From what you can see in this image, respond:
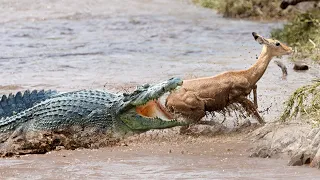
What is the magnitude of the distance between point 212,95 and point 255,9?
49.1 feet

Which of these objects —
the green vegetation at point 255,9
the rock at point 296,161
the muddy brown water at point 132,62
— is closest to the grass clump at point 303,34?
the muddy brown water at point 132,62

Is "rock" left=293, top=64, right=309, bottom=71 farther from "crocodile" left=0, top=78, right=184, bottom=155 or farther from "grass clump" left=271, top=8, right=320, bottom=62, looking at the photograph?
"crocodile" left=0, top=78, right=184, bottom=155

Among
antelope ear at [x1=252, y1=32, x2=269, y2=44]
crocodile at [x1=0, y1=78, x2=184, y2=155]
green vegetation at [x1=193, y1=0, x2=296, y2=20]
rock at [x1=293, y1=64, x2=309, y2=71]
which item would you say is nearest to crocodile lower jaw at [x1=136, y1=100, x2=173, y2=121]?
crocodile at [x1=0, y1=78, x2=184, y2=155]

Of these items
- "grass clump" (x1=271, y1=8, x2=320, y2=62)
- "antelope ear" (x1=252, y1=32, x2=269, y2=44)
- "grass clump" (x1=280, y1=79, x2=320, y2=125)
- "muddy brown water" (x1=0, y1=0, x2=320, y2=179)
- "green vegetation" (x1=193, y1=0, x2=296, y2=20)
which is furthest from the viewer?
"green vegetation" (x1=193, y1=0, x2=296, y2=20)

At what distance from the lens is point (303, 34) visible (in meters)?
17.9

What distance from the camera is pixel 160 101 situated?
10.3 m

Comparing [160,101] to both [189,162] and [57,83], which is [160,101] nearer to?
[189,162]

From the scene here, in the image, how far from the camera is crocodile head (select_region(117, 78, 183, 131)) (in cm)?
966

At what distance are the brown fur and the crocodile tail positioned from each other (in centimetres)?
149

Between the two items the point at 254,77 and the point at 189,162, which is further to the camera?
the point at 254,77

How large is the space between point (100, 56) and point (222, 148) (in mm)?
9097

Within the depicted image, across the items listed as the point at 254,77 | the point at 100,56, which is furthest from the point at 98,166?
the point at 100,56

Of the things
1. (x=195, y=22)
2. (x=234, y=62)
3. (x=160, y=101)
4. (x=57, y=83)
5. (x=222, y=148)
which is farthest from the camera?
(x=195, y=22)

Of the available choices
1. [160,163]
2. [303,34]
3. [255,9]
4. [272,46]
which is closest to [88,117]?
[160,163]
